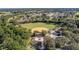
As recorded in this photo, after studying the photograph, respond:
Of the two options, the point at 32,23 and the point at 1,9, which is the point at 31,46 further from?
the point at 1,9

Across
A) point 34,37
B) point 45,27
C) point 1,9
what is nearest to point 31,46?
point 34,37

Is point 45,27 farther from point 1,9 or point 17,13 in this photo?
point 1,9

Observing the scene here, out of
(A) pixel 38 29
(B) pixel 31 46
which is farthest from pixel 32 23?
(B) pixel 31 46
